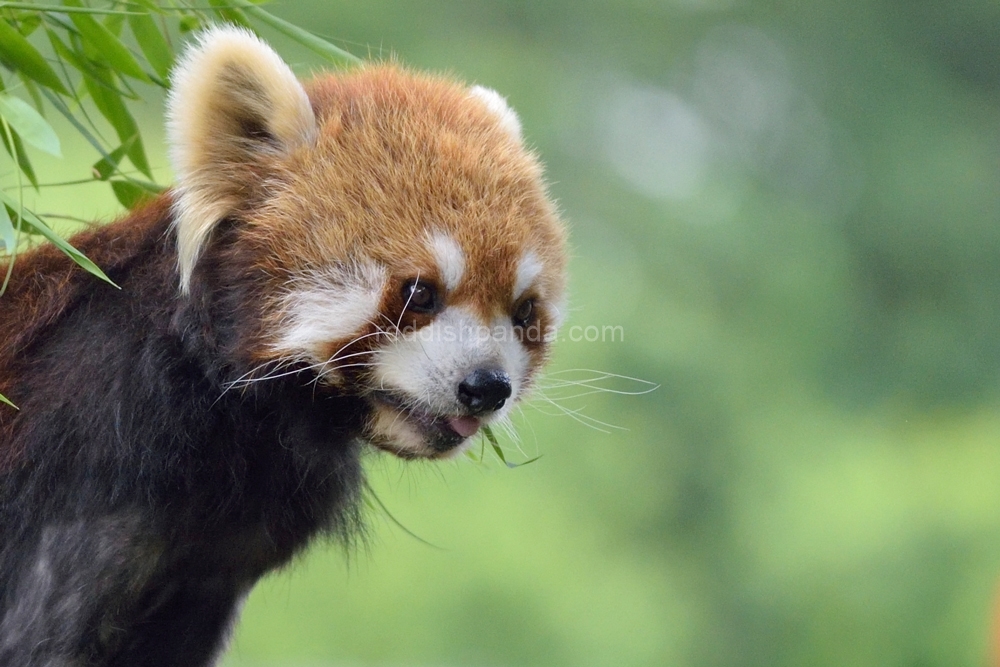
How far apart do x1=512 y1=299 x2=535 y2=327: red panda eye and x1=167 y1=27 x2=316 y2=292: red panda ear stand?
57 cm

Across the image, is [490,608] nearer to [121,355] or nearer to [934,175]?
[934,175]

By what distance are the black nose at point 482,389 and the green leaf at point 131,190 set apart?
104 centimetres

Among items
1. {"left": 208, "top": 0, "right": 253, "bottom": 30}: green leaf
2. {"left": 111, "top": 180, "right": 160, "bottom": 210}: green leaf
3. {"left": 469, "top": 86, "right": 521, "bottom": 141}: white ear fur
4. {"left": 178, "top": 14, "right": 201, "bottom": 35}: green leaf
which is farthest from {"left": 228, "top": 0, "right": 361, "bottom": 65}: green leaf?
{"left": 111, "top": 180, "right": 160, "bottom": 210}: green leaf

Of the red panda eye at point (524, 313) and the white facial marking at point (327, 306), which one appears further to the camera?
the red panda eye at point (524, 313)

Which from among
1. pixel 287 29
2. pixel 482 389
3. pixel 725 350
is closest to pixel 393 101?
pixel 287 29

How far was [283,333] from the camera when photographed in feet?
7.14

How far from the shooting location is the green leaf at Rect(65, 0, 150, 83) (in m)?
2.34

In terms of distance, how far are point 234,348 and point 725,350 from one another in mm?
4818

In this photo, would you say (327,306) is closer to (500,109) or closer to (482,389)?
(482,389)

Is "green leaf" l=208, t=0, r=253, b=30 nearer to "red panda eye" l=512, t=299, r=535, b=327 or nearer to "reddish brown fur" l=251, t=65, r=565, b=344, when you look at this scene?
"reddish brown fur" l=251, t=65, r=565, b=344

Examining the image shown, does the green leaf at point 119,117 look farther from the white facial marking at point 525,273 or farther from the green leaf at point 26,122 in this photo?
the white facial marking at point 525,273

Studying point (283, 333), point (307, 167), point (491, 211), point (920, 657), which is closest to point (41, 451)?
point (283, 333)

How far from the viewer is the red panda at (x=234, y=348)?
217cm

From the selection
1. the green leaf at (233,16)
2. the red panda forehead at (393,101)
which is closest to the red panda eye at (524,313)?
the red panda forehead at (393,101)
